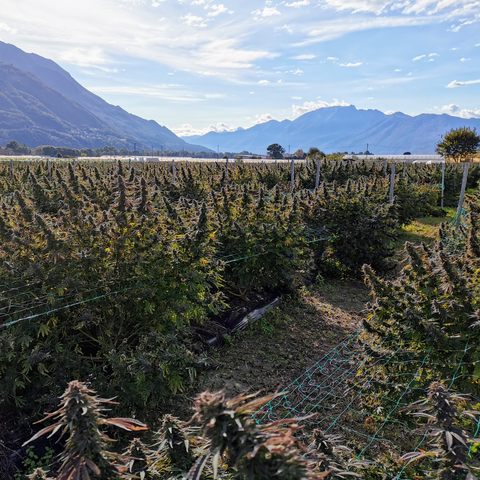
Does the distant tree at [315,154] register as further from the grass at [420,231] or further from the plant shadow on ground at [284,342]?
the plant shadow on ground at [284,342]

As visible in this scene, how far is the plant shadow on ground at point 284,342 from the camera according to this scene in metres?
4.55

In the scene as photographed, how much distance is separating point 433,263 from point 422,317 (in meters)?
0.64

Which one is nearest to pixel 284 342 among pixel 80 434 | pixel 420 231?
pixel 80 434

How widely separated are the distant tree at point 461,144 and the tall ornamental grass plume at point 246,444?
52.1 meters

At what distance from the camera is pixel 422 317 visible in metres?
3.09

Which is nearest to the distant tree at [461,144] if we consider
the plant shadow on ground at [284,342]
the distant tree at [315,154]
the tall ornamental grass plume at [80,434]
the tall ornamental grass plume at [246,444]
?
the distant tree at [315,154]

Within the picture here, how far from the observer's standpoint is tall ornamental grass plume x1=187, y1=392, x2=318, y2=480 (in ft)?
3.26

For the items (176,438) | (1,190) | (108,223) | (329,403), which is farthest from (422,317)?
(1,190)

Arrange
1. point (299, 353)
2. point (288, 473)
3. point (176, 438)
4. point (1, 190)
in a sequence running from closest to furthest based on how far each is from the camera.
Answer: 1. point (288, 473)
2. point (176, 438)
3. point (299, 353)
4. point (1, 190)

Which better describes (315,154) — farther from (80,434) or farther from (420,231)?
(80,434)

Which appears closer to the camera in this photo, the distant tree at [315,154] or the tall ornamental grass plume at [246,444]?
the tall ornamental grass plume at [246,444]

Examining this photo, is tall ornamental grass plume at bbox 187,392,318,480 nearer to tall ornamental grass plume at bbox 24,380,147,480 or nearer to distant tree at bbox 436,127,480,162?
tall ornamental grass plume at bbox 24,380,147,480

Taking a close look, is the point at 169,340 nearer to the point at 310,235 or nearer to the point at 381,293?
the point at 381,293

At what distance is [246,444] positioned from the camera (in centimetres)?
101
